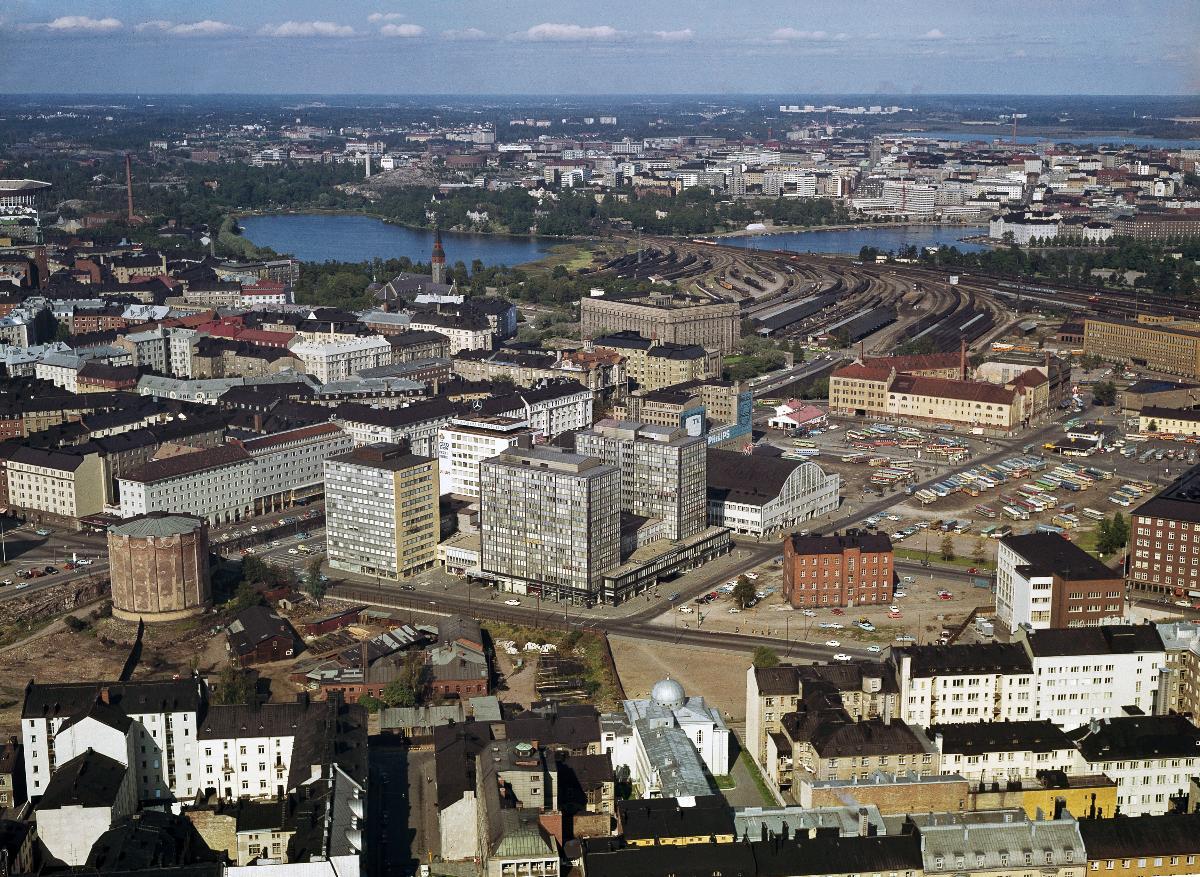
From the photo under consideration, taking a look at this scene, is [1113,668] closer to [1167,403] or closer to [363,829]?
[363,829]

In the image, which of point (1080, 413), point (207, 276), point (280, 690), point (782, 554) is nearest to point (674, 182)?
point (207, 276)

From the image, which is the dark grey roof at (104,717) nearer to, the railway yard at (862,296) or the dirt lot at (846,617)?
the dirt lot at (846,617)

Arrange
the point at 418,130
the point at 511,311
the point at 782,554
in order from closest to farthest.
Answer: the point at 782,554 < the point at 511,311 < the point at 418,130

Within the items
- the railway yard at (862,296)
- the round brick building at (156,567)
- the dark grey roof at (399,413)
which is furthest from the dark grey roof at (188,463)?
the railway yard at (862,296)

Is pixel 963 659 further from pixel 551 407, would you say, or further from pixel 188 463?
pixel 551 407

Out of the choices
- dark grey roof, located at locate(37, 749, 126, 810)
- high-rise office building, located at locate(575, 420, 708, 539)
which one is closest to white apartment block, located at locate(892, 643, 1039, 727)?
high-rise office building, located at locate(575, 420, 708, 539)

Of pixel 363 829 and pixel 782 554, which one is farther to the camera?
pixel 782 554
